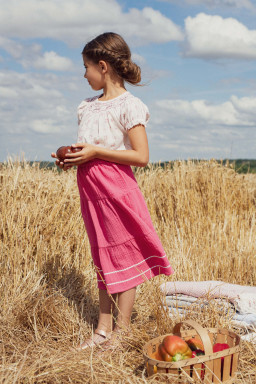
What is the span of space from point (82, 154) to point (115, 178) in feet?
0.76

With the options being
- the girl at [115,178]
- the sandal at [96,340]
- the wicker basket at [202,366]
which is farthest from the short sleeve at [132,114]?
the sandal at [96,340]

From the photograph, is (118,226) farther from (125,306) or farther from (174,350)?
(174,350)

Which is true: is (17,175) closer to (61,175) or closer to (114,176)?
(61,175)

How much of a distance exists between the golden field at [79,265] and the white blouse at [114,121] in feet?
2.88

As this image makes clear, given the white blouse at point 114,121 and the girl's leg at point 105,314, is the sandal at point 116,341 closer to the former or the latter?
the girl's leg at point 105,314

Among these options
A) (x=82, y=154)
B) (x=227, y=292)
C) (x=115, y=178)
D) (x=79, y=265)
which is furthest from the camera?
(x=79, y=265)

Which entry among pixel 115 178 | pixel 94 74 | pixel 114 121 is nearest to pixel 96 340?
pixel 115 178

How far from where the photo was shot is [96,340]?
8.48ft

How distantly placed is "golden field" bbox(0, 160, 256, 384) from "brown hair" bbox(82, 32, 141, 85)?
125cm

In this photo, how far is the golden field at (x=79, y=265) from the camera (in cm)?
234

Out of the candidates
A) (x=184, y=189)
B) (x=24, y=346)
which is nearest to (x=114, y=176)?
(x=24, y=346)

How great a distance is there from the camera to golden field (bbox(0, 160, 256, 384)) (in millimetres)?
2338

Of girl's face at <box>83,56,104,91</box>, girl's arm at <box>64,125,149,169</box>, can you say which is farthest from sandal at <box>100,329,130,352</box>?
girl's face at <box>83,56,104,91</box>

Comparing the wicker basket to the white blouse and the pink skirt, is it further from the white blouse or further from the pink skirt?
the white blouse
